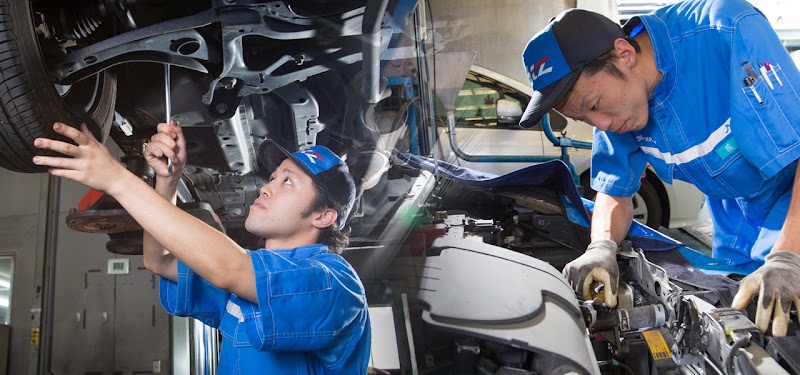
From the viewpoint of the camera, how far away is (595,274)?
137 cm

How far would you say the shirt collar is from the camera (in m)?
0.93

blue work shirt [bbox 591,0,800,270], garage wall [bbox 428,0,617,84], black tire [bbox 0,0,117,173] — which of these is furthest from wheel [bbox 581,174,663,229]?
black tire [bbox 0,0,117,173]

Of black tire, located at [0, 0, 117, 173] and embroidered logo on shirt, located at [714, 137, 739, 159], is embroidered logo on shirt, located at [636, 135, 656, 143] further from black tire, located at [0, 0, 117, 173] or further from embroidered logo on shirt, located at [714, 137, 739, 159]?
black tire, located at [0, 0, 117, 173]

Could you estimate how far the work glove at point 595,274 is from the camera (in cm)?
136

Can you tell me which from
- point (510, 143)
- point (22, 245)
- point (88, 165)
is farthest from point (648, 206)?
point (22, 245)

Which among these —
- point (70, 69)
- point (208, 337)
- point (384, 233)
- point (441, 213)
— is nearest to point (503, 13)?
point (441, 213)

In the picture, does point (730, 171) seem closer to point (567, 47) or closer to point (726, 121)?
point (726, 121)

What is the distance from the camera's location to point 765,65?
1183mm

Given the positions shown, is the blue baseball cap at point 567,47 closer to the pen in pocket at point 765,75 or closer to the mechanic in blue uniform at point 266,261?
the pen in pocket at point 765,75

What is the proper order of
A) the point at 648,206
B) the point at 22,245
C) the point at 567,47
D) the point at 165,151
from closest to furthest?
1. the point at 165,151
2. the point at 567,47
3. the point at 22,245
4. the point at 648,206

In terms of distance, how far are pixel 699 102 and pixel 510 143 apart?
848 mm

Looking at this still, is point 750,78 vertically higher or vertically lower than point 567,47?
lower

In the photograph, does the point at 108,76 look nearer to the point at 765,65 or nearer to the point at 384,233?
the point at 384,233

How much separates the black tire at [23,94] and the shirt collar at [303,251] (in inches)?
18.3
